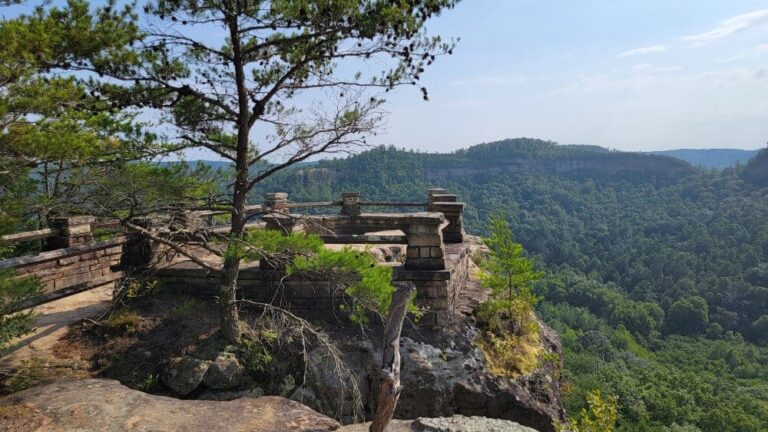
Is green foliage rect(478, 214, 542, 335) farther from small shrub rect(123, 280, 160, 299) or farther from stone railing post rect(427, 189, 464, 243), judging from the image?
small shrub rect(123, 280, 160, 299)

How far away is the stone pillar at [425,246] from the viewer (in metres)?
7.36

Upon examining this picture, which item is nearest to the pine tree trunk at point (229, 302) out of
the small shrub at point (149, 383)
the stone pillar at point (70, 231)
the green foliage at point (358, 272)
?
the small shrub at point (149, 383)

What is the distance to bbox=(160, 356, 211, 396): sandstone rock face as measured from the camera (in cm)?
602

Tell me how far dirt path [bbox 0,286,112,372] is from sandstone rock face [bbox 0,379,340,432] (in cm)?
80

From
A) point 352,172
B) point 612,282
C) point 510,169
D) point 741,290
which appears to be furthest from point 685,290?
point 510,169

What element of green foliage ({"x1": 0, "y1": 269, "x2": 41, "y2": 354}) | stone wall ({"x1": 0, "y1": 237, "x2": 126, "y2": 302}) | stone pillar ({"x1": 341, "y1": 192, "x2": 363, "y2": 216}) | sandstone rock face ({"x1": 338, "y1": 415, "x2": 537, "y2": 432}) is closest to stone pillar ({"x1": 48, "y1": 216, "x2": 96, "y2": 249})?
stone wall ({"x1": 0, "y1": 237, "x2": 126, "y2": 302})

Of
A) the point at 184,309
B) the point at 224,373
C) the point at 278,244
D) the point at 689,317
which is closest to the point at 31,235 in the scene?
the point at 184,309

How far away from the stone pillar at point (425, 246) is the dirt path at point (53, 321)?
4942 mm

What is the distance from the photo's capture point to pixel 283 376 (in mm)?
6484

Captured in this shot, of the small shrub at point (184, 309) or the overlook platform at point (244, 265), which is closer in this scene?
the overlook platform at point (244, 265)

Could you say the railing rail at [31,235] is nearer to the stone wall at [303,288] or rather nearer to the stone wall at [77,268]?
the stone wall at [77,268]

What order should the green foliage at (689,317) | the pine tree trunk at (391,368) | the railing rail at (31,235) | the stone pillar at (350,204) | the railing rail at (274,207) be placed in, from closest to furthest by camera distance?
1. the pine tree trunk at (391,368)
2. the railing rail at (31,235)
3. the railing rail at (274,207)
4. the stone pillar at (350,204)
5. the green foliage at (689,317)

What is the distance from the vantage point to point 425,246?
7398 millimetres

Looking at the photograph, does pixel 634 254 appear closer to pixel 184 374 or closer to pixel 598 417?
pixel 598 417
